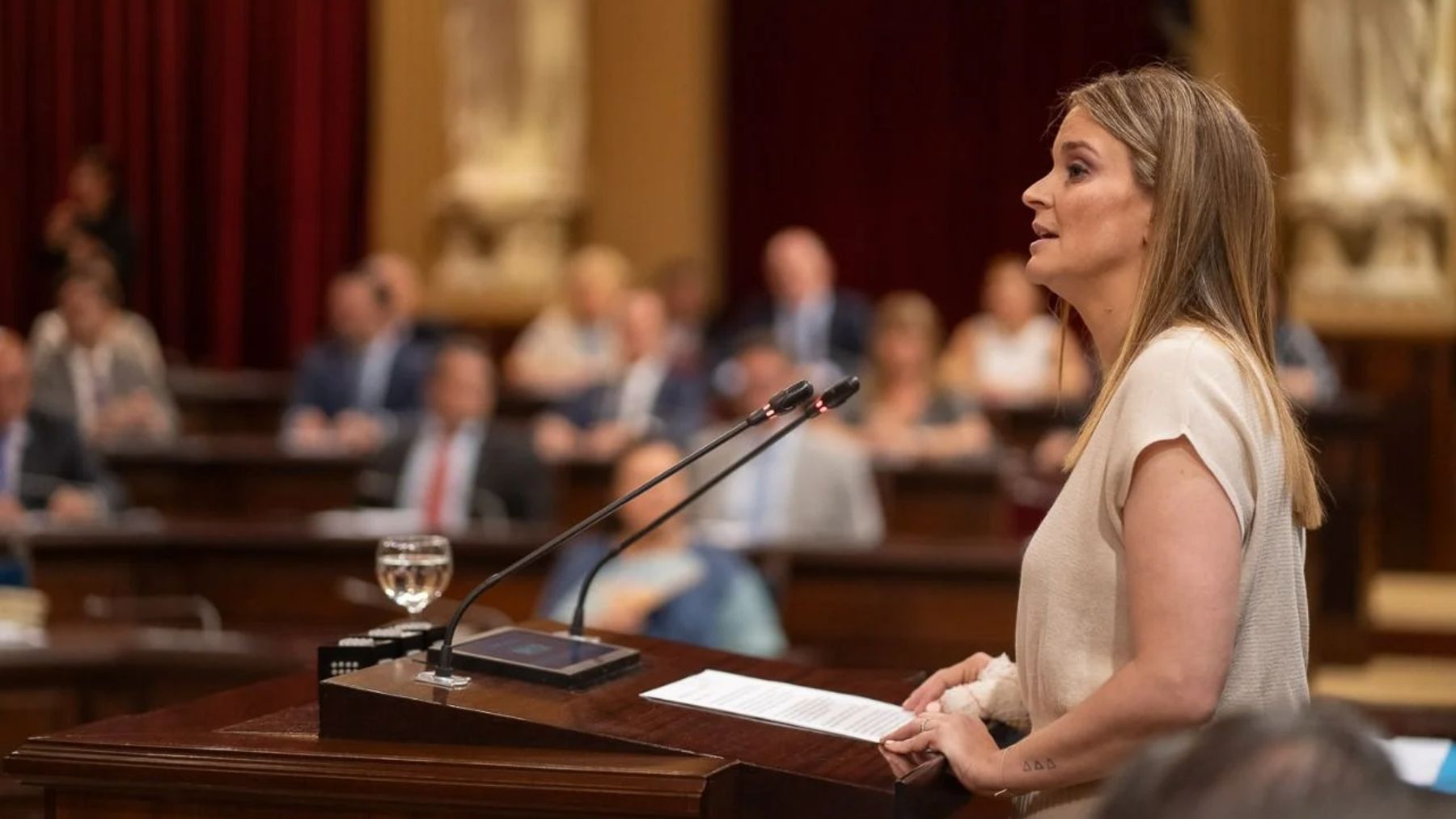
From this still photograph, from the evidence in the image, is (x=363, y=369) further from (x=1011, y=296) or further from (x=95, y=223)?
(x=1011, y=296)

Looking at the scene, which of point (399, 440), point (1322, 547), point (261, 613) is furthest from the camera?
point (399, 440)

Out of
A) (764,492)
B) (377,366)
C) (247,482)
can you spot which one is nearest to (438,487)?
(247,482)

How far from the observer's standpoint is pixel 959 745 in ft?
6.38

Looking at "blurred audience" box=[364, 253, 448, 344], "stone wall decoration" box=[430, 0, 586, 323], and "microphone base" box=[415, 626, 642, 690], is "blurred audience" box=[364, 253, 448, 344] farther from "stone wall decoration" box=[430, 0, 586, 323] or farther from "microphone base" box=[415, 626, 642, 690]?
"microphone base" box=[415, 626, 642, 690]

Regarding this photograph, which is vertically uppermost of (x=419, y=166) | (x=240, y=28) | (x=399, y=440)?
(x=240, y=28)

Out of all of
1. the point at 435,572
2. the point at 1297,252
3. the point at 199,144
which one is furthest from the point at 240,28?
the point at 435,572

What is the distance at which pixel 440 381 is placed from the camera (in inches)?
275

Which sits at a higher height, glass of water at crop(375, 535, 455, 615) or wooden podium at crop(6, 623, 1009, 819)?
glass of water at crop(375, 535, 455, 615)

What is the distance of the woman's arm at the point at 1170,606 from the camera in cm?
174

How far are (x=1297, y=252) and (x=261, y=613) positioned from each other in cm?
504

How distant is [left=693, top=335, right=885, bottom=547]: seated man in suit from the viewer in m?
6.43

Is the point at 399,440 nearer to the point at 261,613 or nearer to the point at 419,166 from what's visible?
the point at 261,613

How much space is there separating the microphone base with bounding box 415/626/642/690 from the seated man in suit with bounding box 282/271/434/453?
6.45 meters

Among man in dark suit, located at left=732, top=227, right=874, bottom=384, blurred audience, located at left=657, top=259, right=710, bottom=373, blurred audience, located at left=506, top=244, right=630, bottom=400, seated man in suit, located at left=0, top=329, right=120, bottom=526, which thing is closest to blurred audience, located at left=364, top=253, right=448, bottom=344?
blurred audience, located at left=506, top=244, right=630, bottom=400
